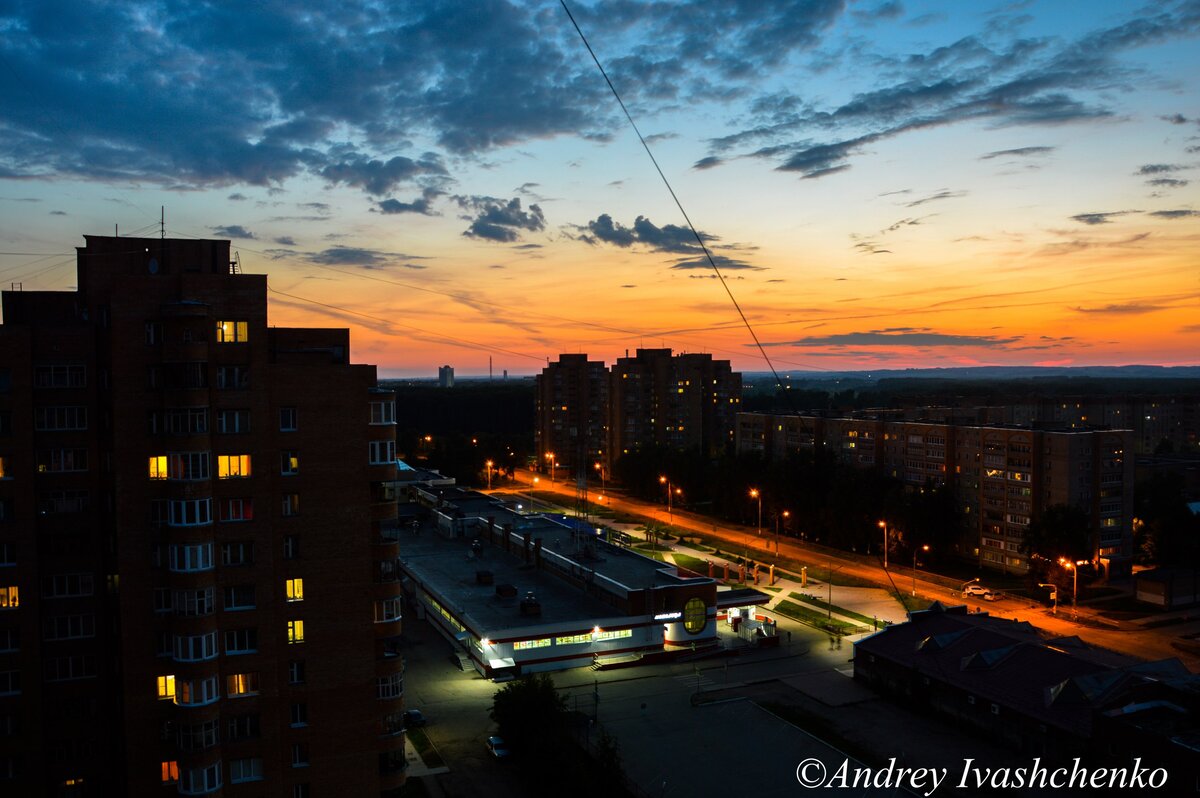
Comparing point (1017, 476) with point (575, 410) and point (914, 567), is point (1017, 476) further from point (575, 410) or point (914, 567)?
point (575, 410)

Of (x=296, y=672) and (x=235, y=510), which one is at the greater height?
(x=235, y=510)

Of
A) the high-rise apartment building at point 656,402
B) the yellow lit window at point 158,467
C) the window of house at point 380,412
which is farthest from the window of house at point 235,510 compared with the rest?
the high-rise apartment building at point 656,402

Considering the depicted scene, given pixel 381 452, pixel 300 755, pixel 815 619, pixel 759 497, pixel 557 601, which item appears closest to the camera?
pixel 300 755

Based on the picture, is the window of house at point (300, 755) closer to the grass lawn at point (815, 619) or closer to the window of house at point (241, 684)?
the window of house at point (241, 684)

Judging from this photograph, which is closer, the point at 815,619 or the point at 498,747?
the point at 498,747

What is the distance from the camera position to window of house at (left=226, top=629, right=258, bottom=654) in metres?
17.4

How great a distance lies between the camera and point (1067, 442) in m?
50.2

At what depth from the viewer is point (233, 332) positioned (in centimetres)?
1744

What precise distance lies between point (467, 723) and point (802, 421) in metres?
51.3

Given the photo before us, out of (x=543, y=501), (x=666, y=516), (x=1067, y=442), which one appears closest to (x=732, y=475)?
(x=666, y=516)

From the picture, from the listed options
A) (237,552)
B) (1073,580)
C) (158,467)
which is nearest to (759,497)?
(1073,580)

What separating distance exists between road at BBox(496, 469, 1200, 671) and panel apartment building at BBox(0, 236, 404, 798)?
20.6 meters

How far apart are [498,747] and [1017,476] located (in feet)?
130

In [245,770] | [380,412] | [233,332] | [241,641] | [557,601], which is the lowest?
[557,601]
